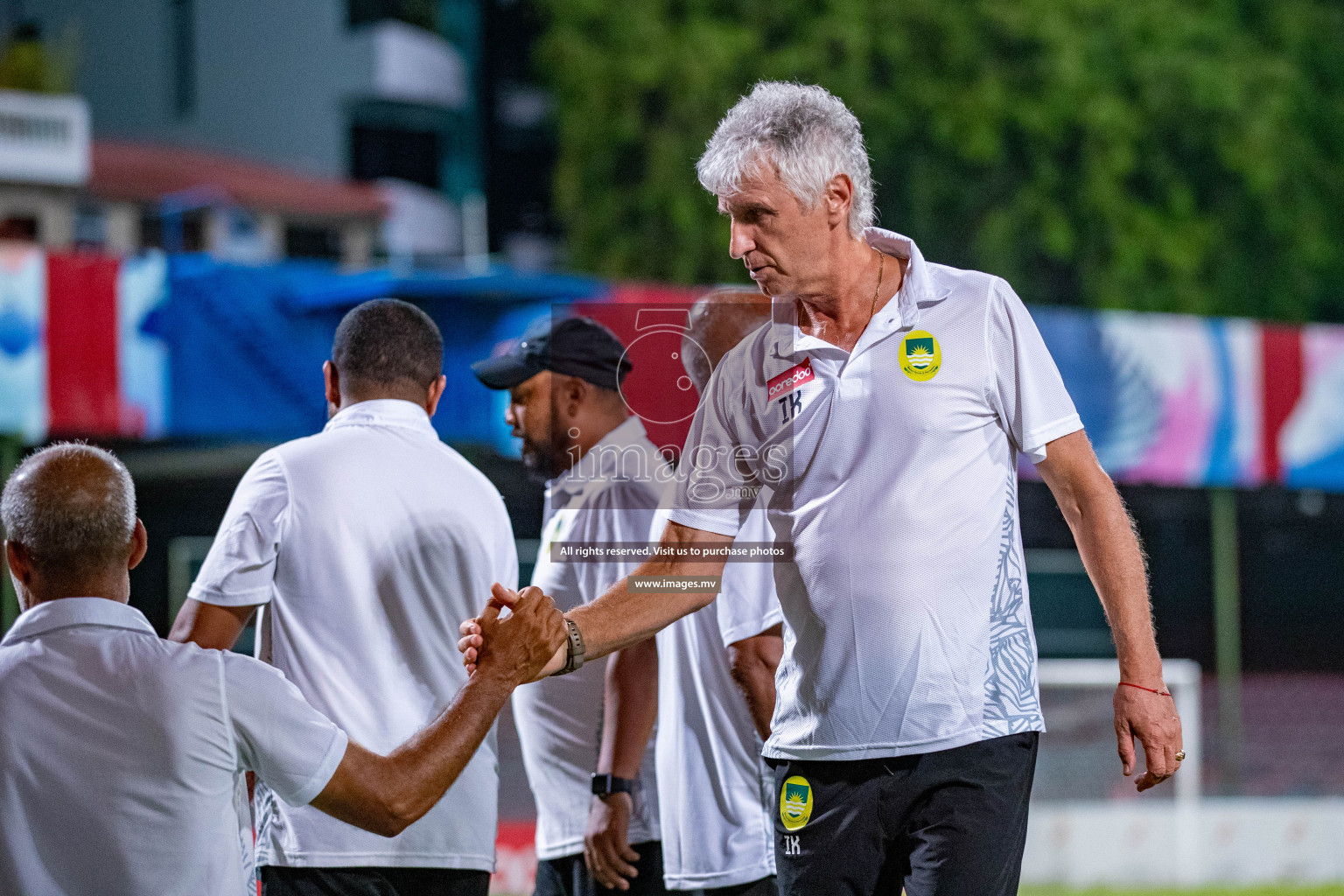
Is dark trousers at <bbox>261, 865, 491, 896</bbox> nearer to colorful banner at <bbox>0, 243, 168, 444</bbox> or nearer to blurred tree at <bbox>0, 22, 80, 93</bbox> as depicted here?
colorful banner at <bbox>0, 243, 168, 444</bbox>

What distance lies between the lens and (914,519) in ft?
9.25

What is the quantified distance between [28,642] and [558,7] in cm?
2298

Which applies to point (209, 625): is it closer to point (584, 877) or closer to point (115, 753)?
point (115, 753)

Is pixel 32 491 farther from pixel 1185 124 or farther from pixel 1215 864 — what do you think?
pixel 1185 124

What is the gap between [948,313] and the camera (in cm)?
291

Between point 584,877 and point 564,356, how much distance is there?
1376 millimetres

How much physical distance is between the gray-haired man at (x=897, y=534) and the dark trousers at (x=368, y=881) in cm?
75

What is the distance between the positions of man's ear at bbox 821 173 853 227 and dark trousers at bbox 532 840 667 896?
1.75 meters

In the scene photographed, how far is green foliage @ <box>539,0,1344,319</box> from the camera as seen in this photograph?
2311cm

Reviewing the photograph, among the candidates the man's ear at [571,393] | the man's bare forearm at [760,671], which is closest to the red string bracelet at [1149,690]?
the man's bare forearm at [760,671]

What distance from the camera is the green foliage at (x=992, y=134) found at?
23.1 metres

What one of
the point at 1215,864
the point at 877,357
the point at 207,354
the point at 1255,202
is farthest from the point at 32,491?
the point at 1255,202

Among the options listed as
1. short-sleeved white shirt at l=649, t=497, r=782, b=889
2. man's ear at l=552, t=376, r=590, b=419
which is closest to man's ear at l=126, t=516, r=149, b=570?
short-sleeved white shirt at l=649, t=497, r=782, b=889

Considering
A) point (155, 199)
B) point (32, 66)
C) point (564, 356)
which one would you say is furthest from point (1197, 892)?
point (155, 199)
